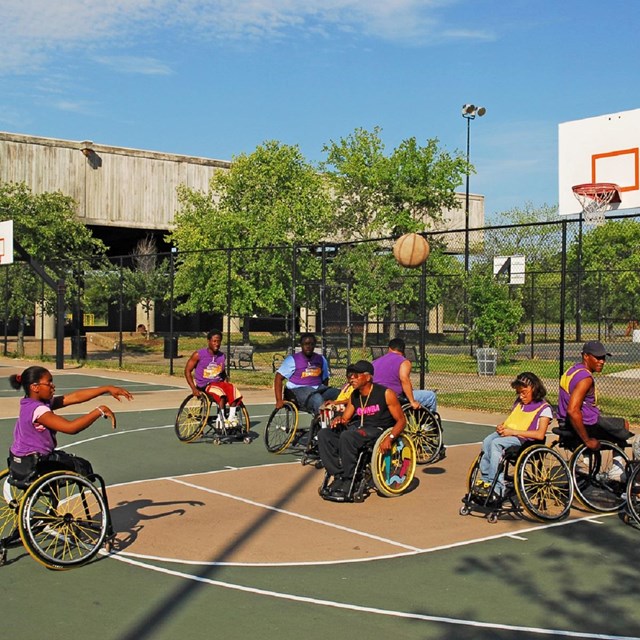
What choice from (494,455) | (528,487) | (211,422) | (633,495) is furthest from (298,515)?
(211,422)

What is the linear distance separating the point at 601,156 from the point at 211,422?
8.20 metres

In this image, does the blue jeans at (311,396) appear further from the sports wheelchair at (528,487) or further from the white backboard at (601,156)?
the white backboard at (601,156)

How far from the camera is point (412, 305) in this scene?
3525 cm

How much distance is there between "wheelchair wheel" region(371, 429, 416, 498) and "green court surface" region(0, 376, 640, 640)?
1.37 meters

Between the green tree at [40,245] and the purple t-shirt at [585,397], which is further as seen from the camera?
the green tree at [40,245]

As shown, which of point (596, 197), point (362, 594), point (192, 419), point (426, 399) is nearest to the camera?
point (362, 594)

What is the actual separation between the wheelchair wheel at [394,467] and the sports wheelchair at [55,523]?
2.96 meters

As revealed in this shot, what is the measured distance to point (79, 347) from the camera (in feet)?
98.1

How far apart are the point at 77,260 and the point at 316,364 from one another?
18.6m

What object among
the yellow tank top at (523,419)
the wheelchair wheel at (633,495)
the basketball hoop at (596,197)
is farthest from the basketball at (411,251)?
the wheelchair wheel at (633,495)

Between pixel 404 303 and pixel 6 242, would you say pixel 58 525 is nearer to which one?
pixel 6 242

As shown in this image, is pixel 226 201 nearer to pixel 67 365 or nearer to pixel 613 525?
pixel 67 365

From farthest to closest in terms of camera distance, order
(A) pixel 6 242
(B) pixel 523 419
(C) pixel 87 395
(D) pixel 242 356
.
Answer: (A) pixel 6 242 → (D) pixel 242 356 → (B) pixel 523 419 → (C) pixel 87 395

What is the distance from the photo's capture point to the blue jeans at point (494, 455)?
8.58m
